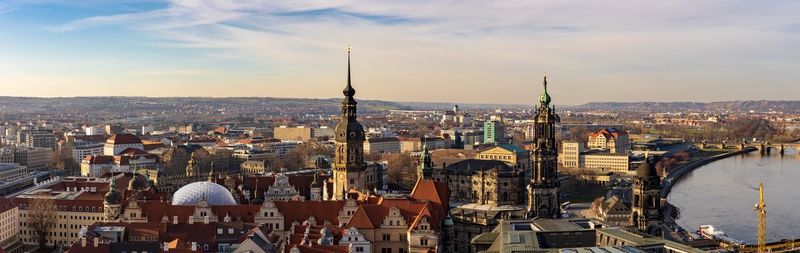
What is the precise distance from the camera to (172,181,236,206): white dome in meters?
41.5

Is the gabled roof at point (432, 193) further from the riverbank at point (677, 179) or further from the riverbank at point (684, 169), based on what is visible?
the riverbank at point (684, 169)

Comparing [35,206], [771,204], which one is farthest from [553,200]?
[771,204]

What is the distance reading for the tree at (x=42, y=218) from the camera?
45.7 metres

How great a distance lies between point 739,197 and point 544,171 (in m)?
41.8

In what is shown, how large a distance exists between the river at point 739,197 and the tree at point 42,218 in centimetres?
4078

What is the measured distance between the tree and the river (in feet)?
134

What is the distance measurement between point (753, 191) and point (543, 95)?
4662cm

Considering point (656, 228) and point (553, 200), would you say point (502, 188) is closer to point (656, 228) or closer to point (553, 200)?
point (553, 200)

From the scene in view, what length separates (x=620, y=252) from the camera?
25.4 meters

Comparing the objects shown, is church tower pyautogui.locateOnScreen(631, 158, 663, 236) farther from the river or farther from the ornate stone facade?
the river

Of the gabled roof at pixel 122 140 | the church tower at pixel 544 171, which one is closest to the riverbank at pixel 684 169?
the church tower at pixel 544 171

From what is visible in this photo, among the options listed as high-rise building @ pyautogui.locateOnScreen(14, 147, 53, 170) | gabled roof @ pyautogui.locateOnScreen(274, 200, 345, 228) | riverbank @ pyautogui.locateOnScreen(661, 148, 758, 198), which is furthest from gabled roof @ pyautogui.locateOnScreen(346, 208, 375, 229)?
high-rise building @ pyautogui.locateOnScreen(14, 147, 53, 170)

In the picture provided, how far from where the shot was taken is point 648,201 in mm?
34469

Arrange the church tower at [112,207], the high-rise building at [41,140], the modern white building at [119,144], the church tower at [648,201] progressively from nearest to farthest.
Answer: the church tower at [648,201]
the church tower at [112,207]
the modern white building at [119,144]
the high-rise building at [41,140]
